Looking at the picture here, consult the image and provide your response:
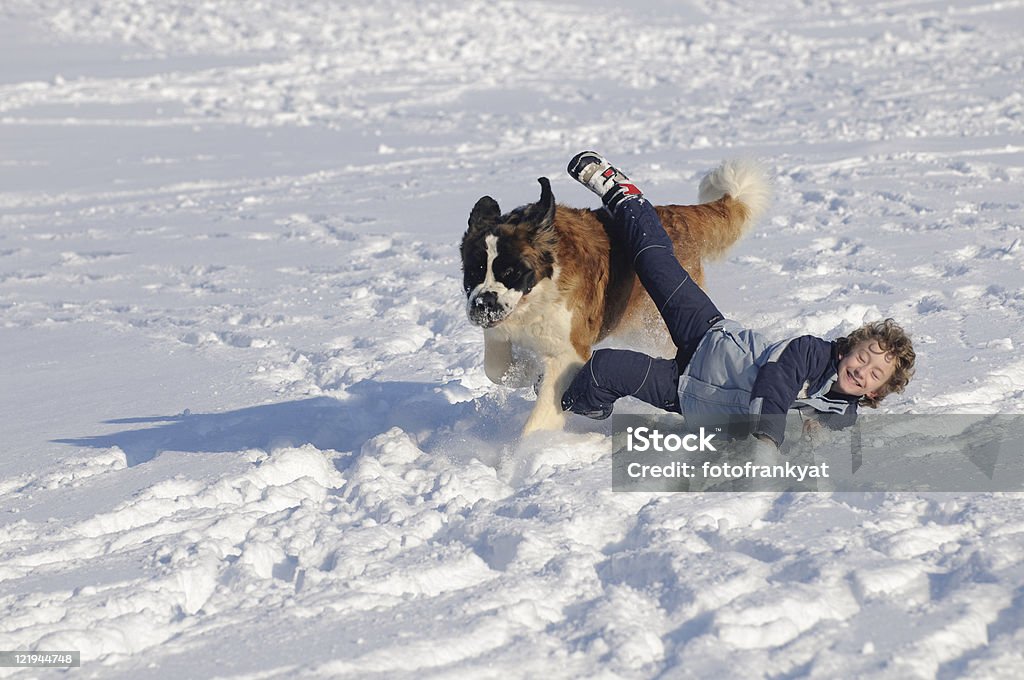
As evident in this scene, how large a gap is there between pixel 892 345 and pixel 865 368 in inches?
4.8

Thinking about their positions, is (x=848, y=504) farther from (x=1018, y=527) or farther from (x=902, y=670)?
(x=902, y=670)

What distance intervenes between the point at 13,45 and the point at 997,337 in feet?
57.0

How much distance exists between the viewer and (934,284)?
6.64 metres

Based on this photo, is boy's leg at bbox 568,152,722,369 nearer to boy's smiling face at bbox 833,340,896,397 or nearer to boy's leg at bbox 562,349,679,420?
boy's leg at bbox 562,349,679,420

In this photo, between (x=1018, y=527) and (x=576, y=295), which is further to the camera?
(x=576, y=295)

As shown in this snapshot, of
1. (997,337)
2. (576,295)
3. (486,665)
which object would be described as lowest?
(486,665)

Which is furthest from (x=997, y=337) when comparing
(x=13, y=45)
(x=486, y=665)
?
(x=13, y=45)

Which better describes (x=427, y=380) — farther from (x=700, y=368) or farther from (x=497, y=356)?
(x=700, y=368)

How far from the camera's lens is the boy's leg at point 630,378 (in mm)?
4414

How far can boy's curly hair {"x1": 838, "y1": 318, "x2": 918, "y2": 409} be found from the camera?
3939 mm

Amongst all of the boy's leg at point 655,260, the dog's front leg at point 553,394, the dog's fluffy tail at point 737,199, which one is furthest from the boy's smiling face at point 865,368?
the dog's fluffy tail at point 737,199

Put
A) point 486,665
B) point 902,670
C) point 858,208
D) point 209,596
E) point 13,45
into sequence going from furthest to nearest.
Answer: point 13,45 → point 858,208 → point 209,596 → point 486,665 → point 902,670

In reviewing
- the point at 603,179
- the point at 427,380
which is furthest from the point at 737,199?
the point at 427,380

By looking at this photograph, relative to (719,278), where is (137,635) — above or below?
below
